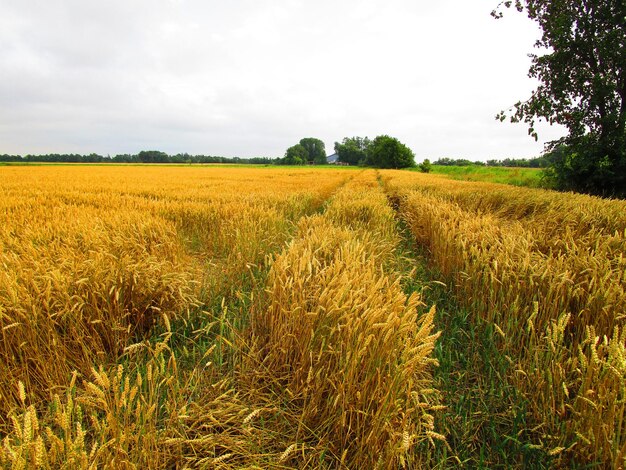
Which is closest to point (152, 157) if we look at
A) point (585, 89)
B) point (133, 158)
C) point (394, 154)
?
point (133, 158)

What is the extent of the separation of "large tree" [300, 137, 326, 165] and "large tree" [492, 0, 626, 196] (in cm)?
12633

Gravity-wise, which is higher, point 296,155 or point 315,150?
point 315,150

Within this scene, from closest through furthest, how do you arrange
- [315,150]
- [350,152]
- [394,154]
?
1. [394,154]
2. [350,152]
3. [315,150]

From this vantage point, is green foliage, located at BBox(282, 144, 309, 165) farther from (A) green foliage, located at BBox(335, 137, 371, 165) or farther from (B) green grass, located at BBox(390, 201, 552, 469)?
(B) green grass, located at BBox(390, 201, 552, 469)

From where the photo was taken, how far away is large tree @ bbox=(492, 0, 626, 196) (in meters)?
10.8

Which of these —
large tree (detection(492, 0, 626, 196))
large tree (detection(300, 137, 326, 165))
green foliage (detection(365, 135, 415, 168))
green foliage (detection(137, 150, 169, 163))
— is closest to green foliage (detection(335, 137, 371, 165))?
large tree (detection(300, 137, 326, 165))

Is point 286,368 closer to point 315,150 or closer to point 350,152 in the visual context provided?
point 350,152

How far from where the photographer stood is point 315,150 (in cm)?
13688

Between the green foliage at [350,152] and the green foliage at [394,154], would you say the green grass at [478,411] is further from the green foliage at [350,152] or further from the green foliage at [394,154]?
the green foliage at [350,152]

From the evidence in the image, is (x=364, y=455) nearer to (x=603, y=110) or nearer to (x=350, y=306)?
(x=350, y=306)

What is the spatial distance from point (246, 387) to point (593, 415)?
1570mm

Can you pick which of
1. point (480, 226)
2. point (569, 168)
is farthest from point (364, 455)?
point (569, 168)

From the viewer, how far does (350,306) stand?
59.8 inches

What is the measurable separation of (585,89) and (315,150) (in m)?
130
